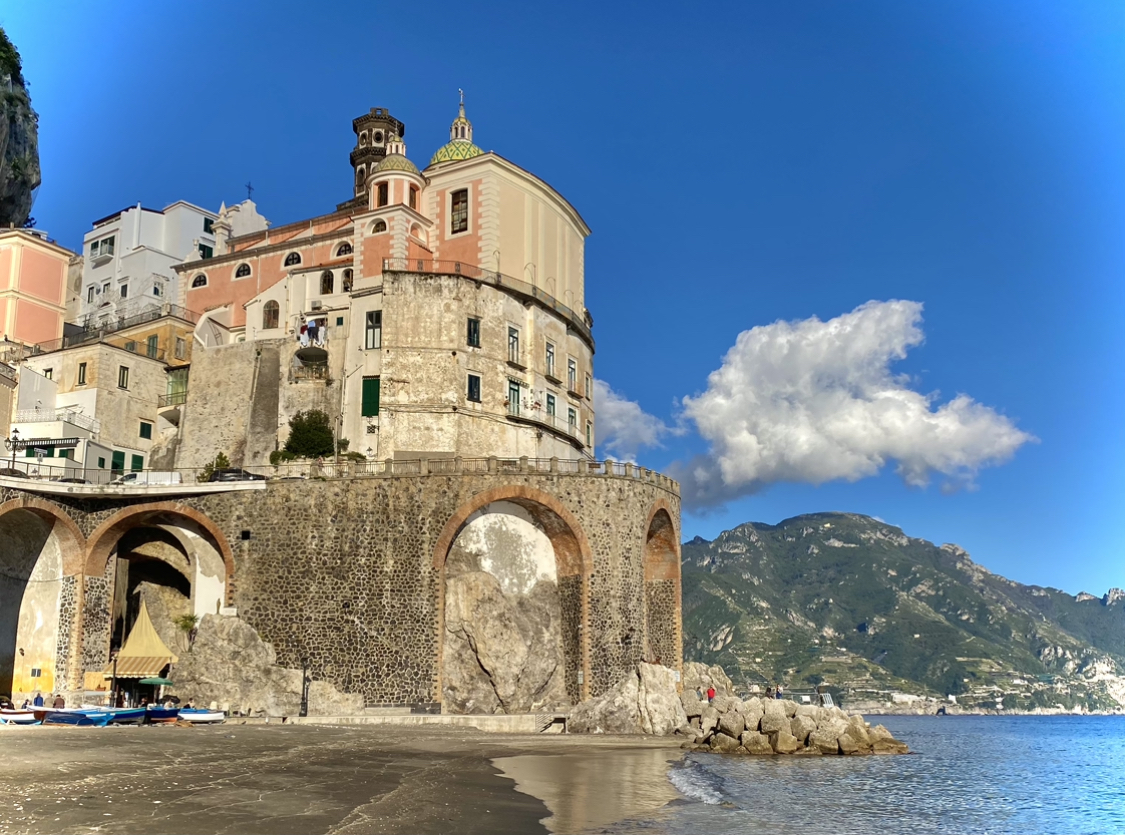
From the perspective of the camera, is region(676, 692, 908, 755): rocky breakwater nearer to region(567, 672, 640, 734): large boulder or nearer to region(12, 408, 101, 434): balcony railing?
region(567, 672, 640, 734): large boulder

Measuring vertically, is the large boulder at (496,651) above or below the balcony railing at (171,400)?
below

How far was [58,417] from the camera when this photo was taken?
50.2m

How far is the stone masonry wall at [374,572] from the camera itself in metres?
41.3

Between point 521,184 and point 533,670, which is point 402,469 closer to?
point 533,670

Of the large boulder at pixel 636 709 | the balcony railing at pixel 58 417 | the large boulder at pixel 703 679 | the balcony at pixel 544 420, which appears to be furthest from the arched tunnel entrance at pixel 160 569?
the large boulder at pixel 703 679

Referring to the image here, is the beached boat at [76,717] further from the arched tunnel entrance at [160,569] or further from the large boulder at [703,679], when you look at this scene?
the large boulder at [703,679]

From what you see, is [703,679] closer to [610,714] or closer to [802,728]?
[610,714]

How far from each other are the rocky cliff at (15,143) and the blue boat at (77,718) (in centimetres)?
3954

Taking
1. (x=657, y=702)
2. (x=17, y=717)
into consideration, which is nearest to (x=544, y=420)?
(x=657, y=702)

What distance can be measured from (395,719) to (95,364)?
27091mm

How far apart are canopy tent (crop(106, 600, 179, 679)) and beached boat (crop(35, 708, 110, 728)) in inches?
294

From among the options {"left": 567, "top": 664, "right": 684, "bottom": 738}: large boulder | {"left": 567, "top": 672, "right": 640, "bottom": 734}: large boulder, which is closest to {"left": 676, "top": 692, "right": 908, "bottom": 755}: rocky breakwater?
{"left": 567, "top": 664, "right": 684, "bottom": 738}: large boulder

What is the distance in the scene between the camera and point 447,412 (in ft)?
160

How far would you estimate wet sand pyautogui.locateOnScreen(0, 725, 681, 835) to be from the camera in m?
18.1
